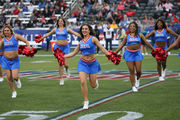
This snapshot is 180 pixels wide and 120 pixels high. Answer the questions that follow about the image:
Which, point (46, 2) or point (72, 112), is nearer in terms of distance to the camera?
point (72, 112)

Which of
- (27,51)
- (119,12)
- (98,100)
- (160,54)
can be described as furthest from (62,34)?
(119,12)

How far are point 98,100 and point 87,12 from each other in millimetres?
24992

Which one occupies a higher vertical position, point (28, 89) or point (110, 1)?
point (110, 1)

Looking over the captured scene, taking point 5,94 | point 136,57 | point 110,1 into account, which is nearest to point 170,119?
point 136,57

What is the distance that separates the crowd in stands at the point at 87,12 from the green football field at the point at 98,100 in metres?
A: 16.4

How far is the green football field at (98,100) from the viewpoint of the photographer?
25.5 feet

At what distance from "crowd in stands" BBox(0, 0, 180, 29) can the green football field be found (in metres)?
16.4

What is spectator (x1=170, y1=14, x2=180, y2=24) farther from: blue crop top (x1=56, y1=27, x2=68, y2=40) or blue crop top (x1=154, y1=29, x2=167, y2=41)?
blue crop top (x1=56, y1=27, x2=68, y2=40)

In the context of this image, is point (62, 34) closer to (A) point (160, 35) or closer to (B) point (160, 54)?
(A) point (160, 35)

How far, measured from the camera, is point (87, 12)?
34.1m

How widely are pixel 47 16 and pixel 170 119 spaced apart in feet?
94.3

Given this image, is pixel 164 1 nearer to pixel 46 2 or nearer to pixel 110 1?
pixel 110 1

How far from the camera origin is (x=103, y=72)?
53.3 feet

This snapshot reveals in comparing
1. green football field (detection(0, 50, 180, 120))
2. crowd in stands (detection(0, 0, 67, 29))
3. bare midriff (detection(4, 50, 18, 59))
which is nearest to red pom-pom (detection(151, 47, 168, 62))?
green football field (detection(0, 50, 180, 120))
